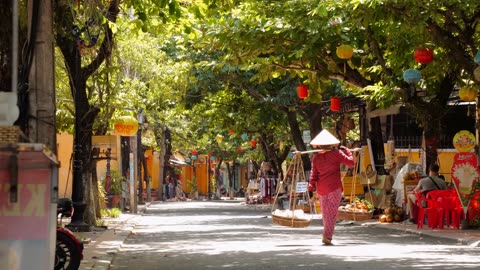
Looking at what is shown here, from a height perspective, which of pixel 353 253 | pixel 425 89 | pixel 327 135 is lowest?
pixel 353 253

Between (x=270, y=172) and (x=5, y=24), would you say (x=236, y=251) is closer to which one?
(x=5, y=24)

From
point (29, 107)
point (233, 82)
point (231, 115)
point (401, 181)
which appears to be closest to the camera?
point (29, 107)

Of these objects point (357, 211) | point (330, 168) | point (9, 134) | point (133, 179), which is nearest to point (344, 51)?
point (330, 168)

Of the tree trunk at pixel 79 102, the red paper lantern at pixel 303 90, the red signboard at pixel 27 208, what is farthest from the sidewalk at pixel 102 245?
the red signboard at pixel 27 208

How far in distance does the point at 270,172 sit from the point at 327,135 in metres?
34.2

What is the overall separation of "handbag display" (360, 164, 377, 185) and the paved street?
4.86 m

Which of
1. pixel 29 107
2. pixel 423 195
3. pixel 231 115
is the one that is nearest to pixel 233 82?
pixel 231 115

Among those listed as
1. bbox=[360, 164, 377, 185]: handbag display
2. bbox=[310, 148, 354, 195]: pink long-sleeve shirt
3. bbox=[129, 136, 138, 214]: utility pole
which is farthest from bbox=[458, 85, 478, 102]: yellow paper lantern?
bbox=[129, 136, 138, 214]: utility pole

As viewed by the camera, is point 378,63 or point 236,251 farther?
point 378,63

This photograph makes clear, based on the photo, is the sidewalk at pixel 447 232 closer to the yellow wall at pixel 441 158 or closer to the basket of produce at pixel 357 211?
the basket of produce at pixel 357 211

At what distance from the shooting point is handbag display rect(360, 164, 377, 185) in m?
26.2

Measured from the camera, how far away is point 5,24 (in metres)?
9.67

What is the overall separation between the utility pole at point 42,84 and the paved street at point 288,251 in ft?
9.02

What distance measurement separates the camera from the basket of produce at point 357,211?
24.8 metres
